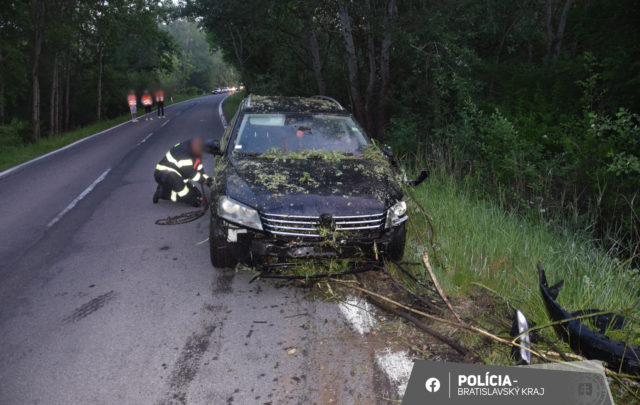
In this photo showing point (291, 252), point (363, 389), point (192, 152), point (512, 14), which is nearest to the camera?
point (363, 389)

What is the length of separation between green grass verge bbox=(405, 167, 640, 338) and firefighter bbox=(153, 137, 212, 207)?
11.4ft

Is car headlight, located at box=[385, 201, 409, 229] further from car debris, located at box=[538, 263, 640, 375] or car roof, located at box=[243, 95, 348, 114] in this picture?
car roof, located at box=[243, 95, 348, 114]

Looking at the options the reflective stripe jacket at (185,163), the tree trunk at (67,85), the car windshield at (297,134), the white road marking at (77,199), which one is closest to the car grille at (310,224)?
the car windshield at (297,134)

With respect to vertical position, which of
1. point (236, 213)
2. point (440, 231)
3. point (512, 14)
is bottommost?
point (440, 231)

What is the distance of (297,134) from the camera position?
530cm

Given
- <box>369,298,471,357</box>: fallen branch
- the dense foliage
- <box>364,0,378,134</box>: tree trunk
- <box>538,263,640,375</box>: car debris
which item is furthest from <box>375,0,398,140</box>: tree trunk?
<box>538,263,640,375</box>: car debris

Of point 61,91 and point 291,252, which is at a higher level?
point 61,91

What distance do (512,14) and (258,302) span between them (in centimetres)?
1782

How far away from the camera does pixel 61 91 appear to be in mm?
34875

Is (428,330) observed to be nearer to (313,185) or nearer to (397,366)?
(397,366)

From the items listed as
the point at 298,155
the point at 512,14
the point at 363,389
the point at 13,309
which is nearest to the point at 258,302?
the point at 363,389

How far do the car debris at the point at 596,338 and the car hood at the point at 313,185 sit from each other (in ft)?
5.47

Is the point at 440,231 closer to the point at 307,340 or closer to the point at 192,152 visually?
the point at 307,340

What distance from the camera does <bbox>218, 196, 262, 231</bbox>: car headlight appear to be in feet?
12.8
